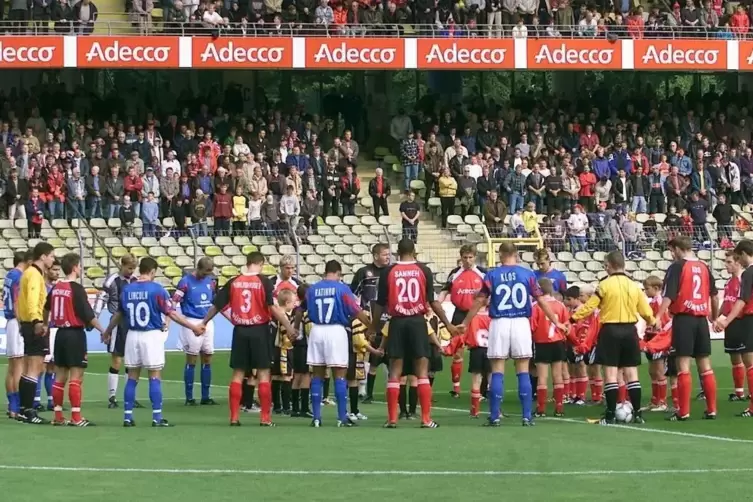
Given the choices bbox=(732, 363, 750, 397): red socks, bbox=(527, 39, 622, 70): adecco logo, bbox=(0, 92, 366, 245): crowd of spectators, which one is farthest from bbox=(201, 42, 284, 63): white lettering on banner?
bbox=(732, 363, 750, 397): red socks

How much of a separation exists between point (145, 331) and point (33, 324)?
1.37 m

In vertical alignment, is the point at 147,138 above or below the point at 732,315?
above

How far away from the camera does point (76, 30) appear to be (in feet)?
123

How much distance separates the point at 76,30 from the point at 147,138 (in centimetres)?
374

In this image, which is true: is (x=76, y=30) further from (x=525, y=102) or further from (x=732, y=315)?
(x=732, y=315)

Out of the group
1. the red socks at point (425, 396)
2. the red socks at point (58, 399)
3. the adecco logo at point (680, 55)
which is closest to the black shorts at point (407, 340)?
the red socks at point (425, 396)

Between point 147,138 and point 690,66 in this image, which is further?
point 690,66

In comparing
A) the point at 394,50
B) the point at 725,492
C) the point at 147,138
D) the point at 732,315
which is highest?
the point at 394,50

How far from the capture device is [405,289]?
656 inches

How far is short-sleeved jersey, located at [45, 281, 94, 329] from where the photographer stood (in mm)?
17141

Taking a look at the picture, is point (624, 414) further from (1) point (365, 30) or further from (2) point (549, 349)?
(1) point (365, 30)

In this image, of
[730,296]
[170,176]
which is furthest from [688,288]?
[170,176]

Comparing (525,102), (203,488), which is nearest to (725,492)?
(203,488)

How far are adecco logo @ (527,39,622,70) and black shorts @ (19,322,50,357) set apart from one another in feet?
79.0
